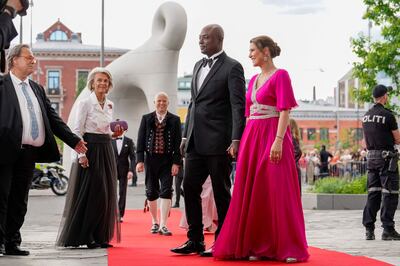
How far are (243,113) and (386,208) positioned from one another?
382cm

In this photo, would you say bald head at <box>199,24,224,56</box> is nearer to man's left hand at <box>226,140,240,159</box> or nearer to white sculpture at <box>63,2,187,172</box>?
man's left hand at <box>226,140,240,159</box>

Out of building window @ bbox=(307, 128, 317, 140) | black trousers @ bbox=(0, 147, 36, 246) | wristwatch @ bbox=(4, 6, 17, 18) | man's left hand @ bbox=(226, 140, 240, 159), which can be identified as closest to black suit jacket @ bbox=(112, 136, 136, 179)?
black trousers @ bbox=(0, 147, 36, 246)

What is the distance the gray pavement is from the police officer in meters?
0.31

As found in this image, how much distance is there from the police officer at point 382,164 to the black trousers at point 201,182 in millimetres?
3245

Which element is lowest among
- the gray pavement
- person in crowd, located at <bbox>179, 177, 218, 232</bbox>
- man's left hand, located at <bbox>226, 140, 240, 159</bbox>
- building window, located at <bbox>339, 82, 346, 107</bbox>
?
the gray pavement

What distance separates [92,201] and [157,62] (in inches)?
1062

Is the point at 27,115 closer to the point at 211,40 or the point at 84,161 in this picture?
the point at 84,161

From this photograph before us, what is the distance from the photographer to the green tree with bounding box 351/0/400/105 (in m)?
35.5

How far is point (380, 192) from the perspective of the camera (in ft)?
42.3

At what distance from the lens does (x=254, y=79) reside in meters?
9.91

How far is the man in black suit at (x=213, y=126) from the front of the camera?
32.0 feet

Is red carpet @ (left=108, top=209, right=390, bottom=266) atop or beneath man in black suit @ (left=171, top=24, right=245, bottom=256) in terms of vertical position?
beneath

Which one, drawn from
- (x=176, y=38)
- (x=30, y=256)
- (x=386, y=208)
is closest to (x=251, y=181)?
(x=30, y=256)

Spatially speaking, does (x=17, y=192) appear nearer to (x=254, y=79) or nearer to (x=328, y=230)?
(x=254, y=79)
